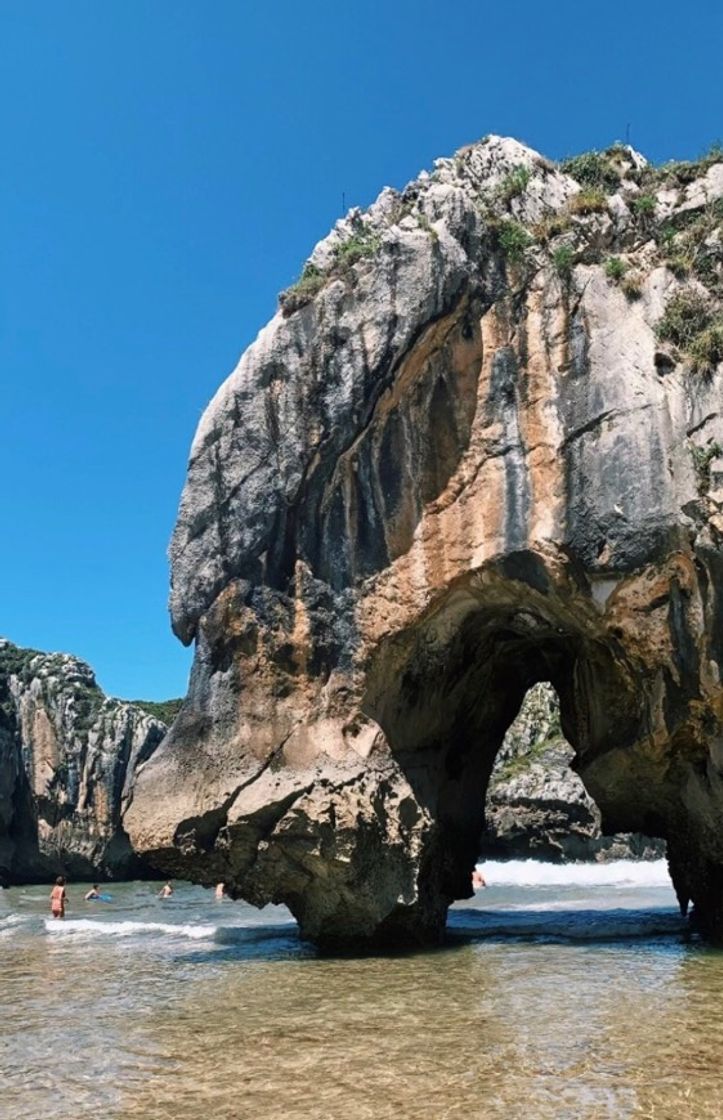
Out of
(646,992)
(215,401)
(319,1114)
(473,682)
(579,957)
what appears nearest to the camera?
(319,1114)

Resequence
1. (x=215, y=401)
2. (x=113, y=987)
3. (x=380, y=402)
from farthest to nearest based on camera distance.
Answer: (x=215, y=401), (x=380, y=402), (x=113, y=987)

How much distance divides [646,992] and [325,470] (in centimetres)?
925

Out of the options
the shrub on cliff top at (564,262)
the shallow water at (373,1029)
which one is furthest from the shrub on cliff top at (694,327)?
the shallow water at (373,1029)

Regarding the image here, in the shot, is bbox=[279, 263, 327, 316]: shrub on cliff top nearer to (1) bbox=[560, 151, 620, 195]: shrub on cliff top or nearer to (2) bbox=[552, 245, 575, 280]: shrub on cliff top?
(2) bbox=[552, 245, 575, 280]: shrub on cliff top

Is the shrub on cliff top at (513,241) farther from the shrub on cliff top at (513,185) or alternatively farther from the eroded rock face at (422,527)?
the shrub on cliff top at (513,185)

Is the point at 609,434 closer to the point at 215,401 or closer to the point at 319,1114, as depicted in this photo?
the point at 215,401

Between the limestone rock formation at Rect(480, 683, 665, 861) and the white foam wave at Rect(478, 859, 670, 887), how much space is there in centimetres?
78

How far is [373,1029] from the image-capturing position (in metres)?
9.30

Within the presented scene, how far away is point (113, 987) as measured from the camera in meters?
12.4

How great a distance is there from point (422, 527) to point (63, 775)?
144 ft

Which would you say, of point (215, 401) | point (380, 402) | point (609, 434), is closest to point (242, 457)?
point (215, 401)

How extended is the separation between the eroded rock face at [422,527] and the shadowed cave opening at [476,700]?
87 mm

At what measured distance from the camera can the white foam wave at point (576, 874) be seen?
34384 mm

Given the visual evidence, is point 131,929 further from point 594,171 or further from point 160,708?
point 160,708
